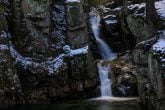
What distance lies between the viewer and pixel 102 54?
87.7 feet

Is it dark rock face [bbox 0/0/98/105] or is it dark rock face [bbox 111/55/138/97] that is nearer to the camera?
dark rock face [bbox 111/55/138/97]

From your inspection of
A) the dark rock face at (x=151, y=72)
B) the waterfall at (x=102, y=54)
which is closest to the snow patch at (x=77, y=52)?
the waterfall at (x=102, y=54)

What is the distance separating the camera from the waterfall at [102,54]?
74.0 feet

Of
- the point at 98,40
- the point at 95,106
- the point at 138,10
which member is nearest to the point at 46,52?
the point at 98,40

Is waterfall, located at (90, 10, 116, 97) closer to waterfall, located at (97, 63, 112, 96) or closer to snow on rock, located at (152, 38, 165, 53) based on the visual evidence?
waterfall, located at (97, 63, 112, 96)

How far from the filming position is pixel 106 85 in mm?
22766

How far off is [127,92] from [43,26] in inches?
283

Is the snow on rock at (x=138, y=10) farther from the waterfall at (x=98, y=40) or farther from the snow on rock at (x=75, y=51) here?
the waterfall at (x=98, y=40)

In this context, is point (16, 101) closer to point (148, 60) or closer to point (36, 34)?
point (36, 34)

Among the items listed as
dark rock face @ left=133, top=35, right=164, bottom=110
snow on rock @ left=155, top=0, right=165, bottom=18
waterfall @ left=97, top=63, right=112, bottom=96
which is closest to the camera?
dark rock face @ left=133, top=35, right=164, bottom=110

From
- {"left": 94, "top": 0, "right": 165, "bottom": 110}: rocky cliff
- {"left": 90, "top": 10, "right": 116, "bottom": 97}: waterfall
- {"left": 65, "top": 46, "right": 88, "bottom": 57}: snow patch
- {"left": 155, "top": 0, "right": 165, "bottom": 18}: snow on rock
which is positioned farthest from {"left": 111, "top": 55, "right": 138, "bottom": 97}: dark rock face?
{"left": 155, "top": 0, "right": 165, "bottom": 18}: snow on rock

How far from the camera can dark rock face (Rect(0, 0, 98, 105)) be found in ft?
71.5

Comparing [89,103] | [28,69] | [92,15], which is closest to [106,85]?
[89,103]

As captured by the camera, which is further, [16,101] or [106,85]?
[106,85]
